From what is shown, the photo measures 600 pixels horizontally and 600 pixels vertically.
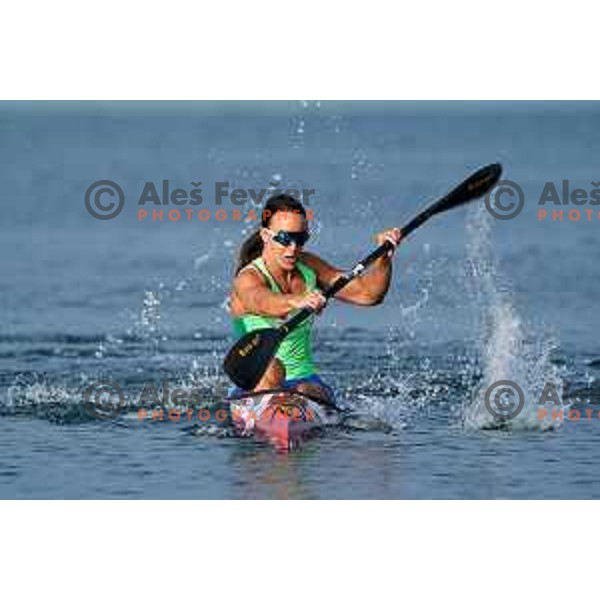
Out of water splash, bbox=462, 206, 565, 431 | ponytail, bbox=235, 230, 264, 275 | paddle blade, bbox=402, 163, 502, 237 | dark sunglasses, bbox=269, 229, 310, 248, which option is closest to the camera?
dark sunglasses, bbox=269, 229, 310, 248

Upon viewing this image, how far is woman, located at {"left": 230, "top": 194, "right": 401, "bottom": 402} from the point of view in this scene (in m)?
16.2

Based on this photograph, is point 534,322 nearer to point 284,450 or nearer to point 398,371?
point 398,371

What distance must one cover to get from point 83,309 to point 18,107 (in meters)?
121

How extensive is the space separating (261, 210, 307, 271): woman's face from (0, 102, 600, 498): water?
143 centimetres

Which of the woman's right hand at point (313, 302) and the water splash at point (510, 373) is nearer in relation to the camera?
the woman's right hand at point (313, 302)

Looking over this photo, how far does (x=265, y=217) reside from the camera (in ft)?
53.6

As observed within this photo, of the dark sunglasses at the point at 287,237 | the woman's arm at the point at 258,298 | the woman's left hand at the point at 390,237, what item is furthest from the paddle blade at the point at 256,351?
the woman's left hand at the point at 390,237

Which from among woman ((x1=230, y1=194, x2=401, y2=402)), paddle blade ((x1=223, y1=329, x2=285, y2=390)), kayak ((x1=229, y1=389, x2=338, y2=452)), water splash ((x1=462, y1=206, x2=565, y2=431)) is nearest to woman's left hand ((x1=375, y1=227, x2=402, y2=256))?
woman ((x1=230, y1=194, x2=401, y2=402))

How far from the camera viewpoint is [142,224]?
153ft

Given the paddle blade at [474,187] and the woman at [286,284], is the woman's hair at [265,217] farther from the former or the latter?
the paddle blade at [474,187]

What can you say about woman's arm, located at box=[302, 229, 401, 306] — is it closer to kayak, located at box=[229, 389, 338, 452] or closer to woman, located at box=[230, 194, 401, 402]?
woman, located at box=[230, 194, 401, 402]

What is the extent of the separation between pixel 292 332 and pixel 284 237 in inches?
27.7

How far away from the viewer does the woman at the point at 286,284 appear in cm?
1623

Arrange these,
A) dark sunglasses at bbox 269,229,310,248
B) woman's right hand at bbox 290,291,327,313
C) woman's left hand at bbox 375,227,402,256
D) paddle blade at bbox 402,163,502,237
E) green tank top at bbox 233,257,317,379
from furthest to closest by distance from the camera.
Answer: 1. paddle blade at bbox 402,163,502,237
2. green tank top at bbox 233,257,317,379
3. dark sunglasses at bbox 269,229,310,248
4. woman's left hand at bbox 375,227,402,256
5. woman's right hand at bbox 290,291,327,313
